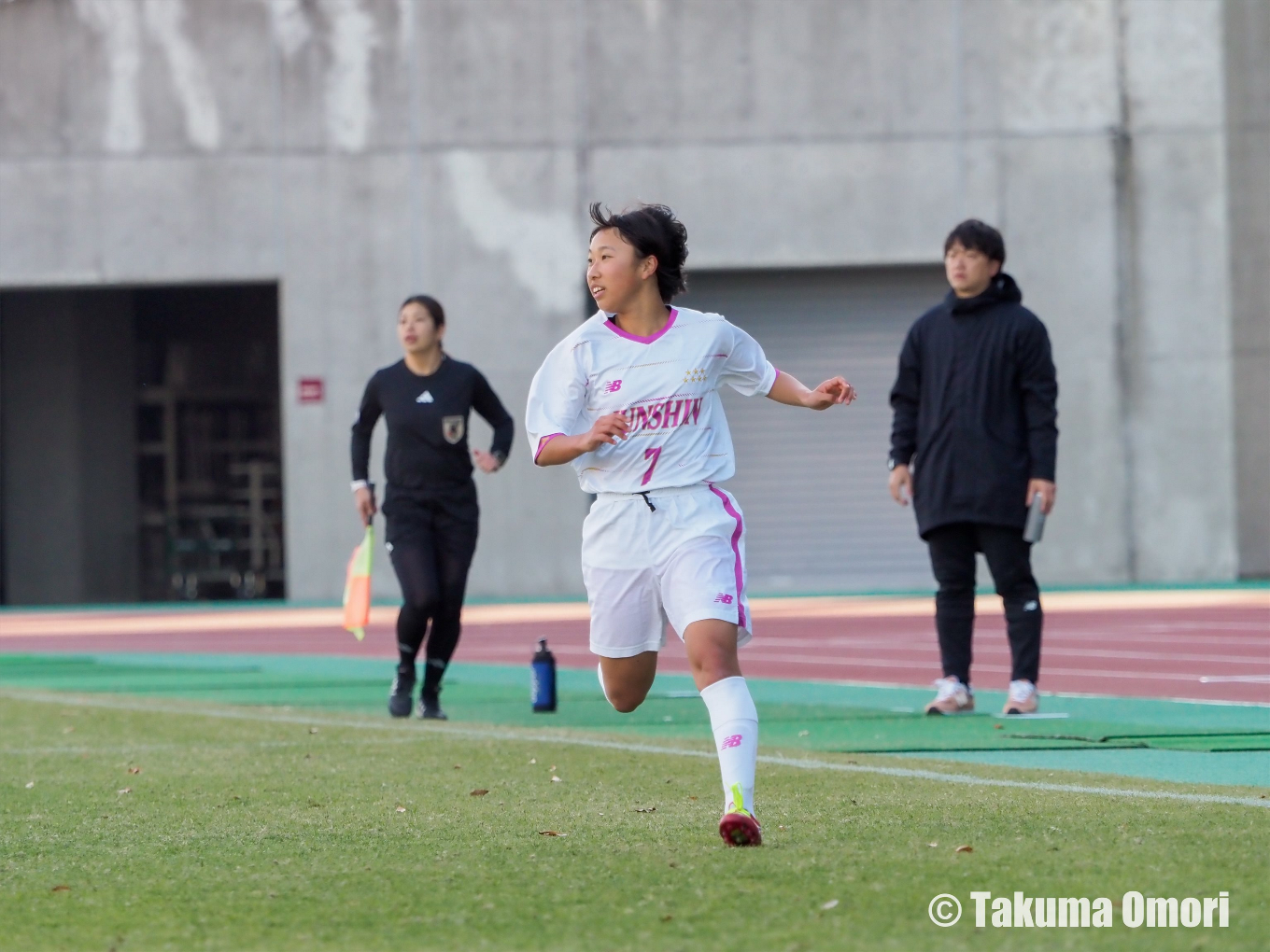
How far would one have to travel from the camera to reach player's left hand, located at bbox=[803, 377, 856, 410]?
239 inches

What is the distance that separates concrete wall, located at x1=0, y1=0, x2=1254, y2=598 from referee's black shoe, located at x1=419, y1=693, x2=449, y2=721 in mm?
14202

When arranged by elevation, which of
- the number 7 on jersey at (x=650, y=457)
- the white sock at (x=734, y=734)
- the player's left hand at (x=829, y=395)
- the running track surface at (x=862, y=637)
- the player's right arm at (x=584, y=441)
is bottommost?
the running track surface at (x=862, y=637)

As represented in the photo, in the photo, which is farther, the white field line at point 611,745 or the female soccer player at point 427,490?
the female soccer player at point 427,490

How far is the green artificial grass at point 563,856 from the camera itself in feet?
14.2

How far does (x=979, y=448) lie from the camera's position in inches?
380

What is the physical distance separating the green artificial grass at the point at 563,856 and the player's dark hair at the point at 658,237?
1.59 meters

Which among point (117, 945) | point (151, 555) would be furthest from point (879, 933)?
point (151, 555)

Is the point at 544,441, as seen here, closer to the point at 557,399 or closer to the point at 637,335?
the point at 557,399

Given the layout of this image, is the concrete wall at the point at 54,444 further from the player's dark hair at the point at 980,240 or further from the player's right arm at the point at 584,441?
the player's right arm at the point at 584,441

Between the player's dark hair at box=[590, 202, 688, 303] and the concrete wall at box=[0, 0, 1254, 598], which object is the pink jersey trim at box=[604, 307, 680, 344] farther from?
the concrete wall at box=[0, 0, 1254, 598]

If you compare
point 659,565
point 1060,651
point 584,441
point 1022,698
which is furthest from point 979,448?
point 1060,651

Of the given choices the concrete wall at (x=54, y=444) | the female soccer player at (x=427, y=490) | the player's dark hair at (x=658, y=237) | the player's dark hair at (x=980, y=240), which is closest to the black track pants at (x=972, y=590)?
the player's dark hair at (x=980, y=240)

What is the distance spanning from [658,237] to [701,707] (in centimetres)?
499

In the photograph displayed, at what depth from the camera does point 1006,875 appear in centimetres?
482
